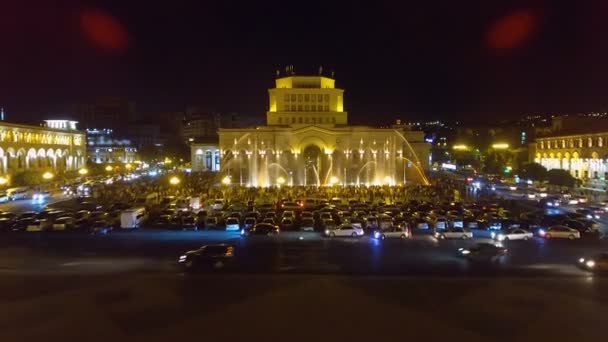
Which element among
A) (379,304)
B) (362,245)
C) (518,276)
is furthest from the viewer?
(362,245)

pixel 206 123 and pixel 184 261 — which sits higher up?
pixel 206 123

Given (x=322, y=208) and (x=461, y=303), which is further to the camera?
(x=322, y=208)

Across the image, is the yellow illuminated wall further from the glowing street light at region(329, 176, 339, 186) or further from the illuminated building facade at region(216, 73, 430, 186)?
the glowing street light at region(329, 176, 339, 186)

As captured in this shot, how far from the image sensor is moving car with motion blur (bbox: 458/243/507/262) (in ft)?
54.4

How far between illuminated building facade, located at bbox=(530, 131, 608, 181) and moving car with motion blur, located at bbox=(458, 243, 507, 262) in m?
39.3

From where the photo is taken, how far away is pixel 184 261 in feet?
52.0

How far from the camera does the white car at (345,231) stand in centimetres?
2133

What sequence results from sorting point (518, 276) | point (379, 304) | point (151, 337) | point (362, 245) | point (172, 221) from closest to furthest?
point (151, 337), point (379, 304), point (518, 276), point (362, 245), point (172, 221)

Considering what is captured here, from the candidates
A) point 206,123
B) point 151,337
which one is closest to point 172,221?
point 151,337

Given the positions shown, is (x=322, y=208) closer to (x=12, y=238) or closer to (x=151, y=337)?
(x=12, y=238)

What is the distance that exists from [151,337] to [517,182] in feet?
170

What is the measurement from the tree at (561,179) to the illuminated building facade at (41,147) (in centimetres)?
5145

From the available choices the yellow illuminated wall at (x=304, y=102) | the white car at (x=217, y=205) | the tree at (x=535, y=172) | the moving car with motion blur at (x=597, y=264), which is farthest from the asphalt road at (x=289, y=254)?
the yellow illuminated wall at (x=304, y=102)

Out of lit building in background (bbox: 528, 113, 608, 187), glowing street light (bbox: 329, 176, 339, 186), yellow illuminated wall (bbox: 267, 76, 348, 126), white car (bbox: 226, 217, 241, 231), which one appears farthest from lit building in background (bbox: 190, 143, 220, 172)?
lit building in background (bbox: 528, 113, 608, 187)
